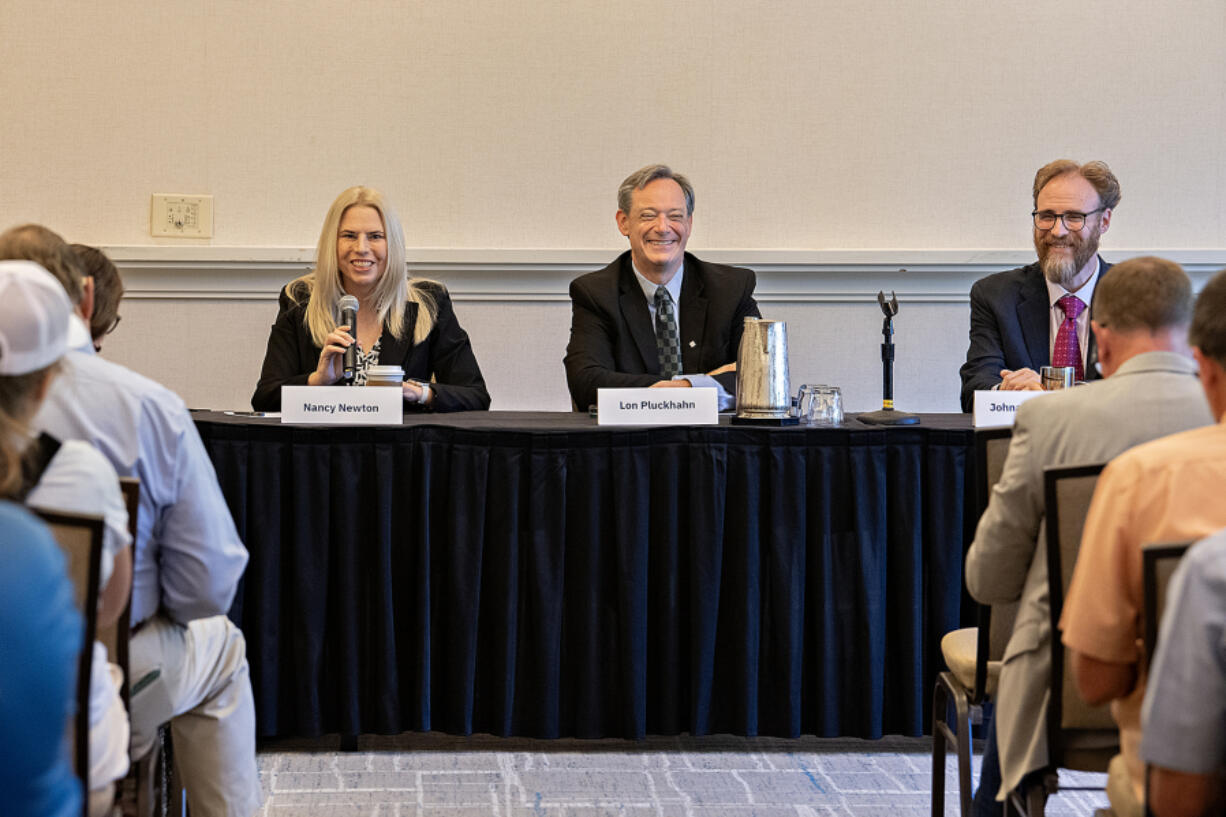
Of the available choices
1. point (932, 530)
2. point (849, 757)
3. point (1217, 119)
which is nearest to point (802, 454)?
point (932, 530)

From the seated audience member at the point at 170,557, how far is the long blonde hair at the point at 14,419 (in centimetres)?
37

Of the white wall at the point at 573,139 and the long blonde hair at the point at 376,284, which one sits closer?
the long blonde hair at the point at 376,284

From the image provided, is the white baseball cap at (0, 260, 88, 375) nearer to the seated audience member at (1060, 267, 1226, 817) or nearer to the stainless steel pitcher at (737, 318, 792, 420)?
the seated audience member at (1060, 267, 1226, 817)

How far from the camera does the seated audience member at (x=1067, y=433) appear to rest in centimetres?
162

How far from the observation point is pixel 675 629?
2574mm

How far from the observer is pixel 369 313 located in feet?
11.2

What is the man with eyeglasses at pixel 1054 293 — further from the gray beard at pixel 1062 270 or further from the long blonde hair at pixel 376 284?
the long blonde hair at pixel 376 284

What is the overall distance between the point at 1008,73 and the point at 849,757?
104 inches

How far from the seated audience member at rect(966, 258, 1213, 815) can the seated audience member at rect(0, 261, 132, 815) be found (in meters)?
1.18

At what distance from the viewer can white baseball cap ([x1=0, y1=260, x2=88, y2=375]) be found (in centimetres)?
116

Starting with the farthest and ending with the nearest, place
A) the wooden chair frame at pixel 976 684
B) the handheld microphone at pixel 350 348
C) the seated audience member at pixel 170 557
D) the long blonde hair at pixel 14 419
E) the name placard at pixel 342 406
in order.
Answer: the handheld microphone at pixel 350 348 → the name placard at pixel 342 406 → the wooden chair frame at pixel 976 684 → the seated audience member at pixel 170 557 → the long blonde hair at pixel 14 419

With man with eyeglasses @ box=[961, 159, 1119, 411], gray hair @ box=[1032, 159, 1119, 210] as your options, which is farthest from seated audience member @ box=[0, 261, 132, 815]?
gray hair @ box=[1032, 159, 1119, 210]

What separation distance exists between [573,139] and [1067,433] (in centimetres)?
281

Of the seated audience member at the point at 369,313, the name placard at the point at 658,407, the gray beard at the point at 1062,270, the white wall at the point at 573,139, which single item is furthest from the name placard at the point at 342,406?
the gray beard at the point at 1062,270
